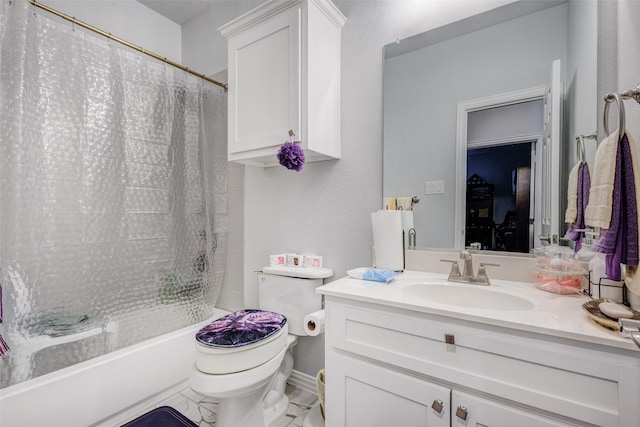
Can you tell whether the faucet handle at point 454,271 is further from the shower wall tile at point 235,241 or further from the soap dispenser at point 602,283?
the shower wall tile at point 235,241

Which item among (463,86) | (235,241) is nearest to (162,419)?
(235,241)

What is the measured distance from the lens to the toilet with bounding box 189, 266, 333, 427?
1.20 metres

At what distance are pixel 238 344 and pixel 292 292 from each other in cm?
44

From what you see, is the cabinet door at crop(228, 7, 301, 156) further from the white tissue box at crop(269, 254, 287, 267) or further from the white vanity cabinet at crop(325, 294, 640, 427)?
the white vanity cabinet at crop(325, 294, 640, 427)

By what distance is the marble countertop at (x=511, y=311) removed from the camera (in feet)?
2.30

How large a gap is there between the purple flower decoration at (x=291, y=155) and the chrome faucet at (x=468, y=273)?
2.73 ft

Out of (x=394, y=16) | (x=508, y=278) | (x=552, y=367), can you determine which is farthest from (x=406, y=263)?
(x=394, y=16)

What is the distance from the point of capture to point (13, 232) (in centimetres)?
121

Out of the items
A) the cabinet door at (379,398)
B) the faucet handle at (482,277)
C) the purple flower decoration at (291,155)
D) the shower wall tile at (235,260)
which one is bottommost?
the cabinet door at (379,398)

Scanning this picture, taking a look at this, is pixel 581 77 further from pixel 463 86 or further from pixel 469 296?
pixel 469 296

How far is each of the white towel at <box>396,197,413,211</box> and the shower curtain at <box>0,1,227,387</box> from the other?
127 centimetres

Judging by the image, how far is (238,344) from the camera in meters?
1.21

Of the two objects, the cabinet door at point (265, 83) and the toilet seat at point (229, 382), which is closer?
the toilet seat at point (229, 382)

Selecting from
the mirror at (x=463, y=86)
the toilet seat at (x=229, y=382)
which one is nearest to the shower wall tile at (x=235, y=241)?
the toilet seat at (x=229, y=382)
